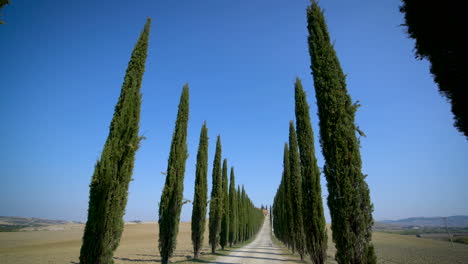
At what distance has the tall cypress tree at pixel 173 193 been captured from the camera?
38.9ft

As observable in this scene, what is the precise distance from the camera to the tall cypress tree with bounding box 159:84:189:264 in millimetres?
11844

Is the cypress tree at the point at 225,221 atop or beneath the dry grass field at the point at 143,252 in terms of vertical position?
atop

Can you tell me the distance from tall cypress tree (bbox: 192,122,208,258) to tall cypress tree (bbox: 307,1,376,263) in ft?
41.6

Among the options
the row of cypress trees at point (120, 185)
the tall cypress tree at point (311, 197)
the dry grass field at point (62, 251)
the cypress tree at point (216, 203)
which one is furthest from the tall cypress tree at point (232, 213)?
the tall cypress tree at point (311, 197)

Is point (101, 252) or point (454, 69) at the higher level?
point (454, 69)

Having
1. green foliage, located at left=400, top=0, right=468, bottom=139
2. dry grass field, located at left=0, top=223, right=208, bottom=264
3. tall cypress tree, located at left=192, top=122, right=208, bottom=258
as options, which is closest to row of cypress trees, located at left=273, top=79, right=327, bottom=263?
tall cypress tree, located at left=192, top=122, right=208, bottom=258

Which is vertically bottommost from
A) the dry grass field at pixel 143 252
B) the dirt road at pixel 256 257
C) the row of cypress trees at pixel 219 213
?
the dry grass field at pixel 143 252

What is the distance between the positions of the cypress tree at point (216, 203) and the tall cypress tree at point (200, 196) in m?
3.49

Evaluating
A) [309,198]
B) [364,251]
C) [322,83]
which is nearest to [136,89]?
[322,83]

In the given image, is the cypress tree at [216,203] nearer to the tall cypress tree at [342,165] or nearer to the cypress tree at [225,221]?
the cypress tree at [225,221]

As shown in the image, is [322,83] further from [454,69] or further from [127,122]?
[127,122]

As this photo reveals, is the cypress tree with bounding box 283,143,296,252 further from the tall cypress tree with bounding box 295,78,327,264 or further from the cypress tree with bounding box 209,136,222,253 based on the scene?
the cypress tree with bounding box 209,136,222,253

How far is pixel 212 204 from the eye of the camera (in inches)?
864

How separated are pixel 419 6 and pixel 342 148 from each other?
14.7 ft
